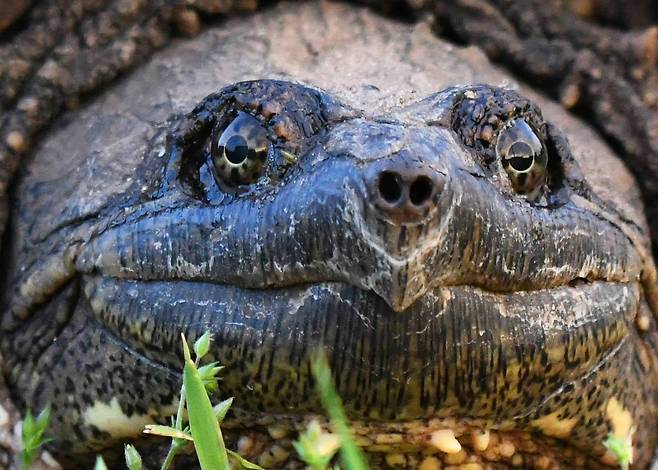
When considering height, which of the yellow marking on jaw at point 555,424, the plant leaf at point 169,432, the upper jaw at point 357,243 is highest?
the upper jaw at point 357,243

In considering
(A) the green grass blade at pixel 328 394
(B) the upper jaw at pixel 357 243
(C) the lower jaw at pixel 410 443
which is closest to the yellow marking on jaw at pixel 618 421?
(C) the lower jaw at pixel 410 443

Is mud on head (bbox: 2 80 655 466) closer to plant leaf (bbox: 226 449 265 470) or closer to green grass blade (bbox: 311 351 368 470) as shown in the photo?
green grass blade (bbox: 311 351 368 470)

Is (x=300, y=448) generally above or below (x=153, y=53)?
below

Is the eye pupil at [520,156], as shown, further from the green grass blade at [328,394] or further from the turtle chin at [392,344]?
the green grass blade at [328,394]

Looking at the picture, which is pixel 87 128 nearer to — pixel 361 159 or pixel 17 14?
pixel 17 14

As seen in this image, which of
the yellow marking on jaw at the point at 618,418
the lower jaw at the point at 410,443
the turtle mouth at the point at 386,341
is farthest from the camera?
the yellow marking on jaw at the point at 618,418

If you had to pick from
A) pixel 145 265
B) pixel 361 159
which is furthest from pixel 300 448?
pixel 145 265

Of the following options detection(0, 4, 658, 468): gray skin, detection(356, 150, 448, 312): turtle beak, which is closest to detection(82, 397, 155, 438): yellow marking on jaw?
detection(0, 4, 658, 468): gray skin
